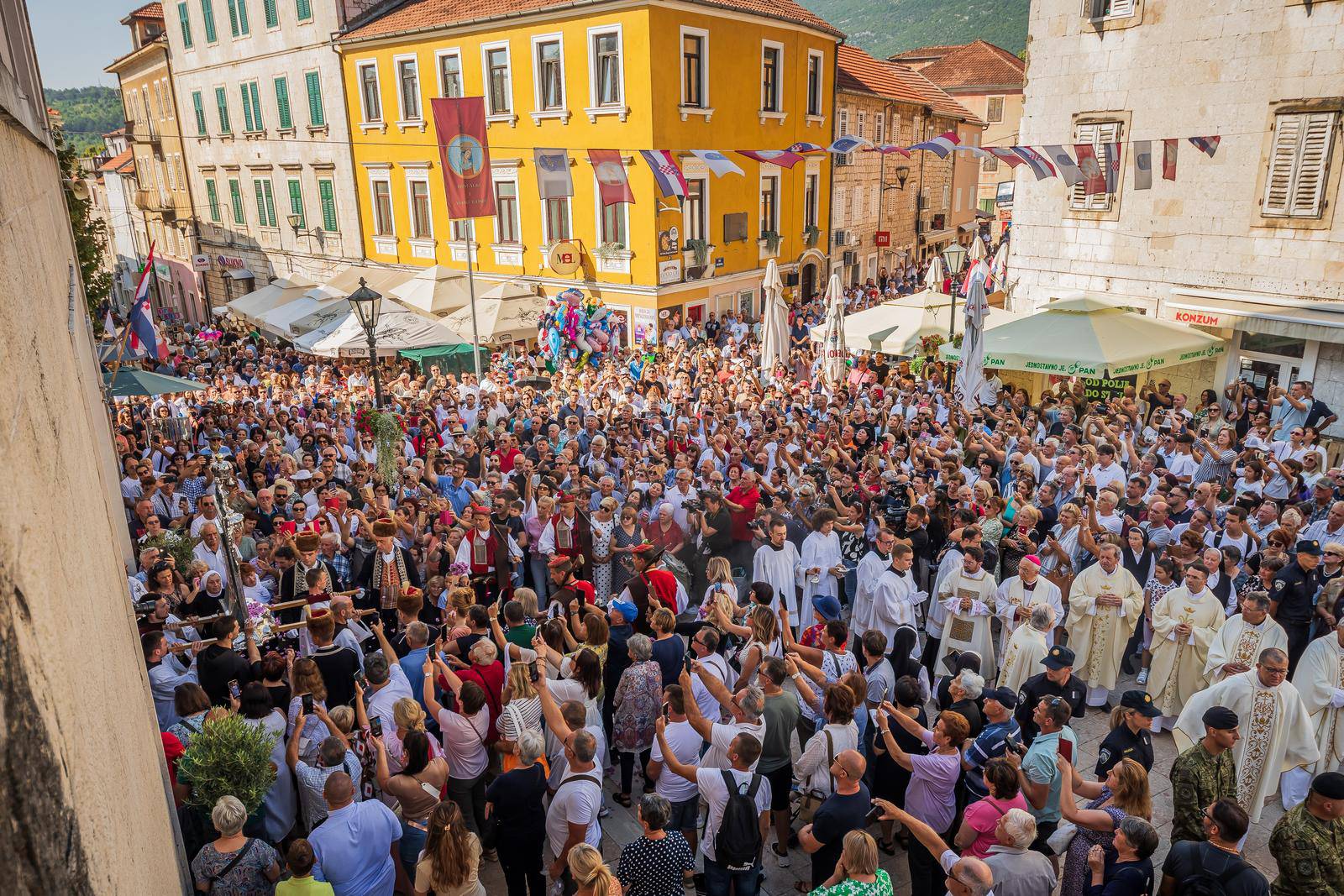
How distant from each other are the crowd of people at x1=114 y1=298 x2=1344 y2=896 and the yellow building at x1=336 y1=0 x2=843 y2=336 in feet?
38.9

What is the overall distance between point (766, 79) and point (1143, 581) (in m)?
21.5

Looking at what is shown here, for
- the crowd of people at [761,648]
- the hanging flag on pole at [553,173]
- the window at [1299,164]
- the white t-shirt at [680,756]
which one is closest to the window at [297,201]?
the hanging flag on pole at [553,173]

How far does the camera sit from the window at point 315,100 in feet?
94.0

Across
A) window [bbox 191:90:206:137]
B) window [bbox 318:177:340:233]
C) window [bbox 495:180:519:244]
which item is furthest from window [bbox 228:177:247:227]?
window [bbox 495:180:519:244]

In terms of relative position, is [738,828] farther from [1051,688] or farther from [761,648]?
[1051,688]

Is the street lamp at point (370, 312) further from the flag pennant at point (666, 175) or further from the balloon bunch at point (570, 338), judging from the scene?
the balloon bunch at point (570, 338)

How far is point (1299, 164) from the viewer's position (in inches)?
573

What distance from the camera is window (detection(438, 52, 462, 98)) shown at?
81.6 feet

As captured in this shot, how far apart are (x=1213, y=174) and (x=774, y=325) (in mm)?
8538

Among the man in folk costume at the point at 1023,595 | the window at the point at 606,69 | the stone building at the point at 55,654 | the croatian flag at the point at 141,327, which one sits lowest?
the man in folk costume at the point at 1023,595

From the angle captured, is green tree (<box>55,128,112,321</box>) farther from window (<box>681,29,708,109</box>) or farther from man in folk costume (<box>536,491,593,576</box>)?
window (<box>681,29,708,109</box>)

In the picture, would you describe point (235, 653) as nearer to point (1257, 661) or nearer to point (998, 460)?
point (1257, 661)

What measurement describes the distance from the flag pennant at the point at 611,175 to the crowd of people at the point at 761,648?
4906 mm

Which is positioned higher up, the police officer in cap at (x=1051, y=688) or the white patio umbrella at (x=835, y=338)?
the white patio umbrella at (x=835, y=338)
